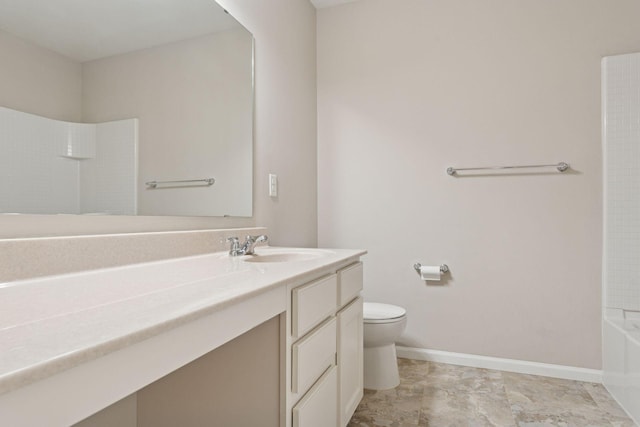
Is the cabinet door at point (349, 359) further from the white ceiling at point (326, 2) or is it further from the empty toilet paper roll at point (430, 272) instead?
the white ceiling at point (326, 2)

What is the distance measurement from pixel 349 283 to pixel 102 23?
1.22 m

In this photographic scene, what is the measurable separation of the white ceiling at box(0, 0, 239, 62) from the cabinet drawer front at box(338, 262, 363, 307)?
1062mm

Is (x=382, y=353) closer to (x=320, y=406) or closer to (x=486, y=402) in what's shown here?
(x=486, y=402)

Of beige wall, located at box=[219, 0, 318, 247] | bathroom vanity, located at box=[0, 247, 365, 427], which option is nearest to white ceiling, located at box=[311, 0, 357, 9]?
beige wall, located at box=[219, 0, 318, 247]

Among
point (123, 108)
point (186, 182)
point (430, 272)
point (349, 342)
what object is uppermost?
point (123, 108)

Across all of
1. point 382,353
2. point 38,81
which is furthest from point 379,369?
point 38,81

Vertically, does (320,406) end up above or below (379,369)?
above

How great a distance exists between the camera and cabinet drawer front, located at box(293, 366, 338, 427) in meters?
1.05

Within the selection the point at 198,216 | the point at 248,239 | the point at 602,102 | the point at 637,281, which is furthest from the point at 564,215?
the point at 198,216

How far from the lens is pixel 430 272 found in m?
2.21

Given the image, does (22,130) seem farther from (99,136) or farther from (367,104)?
(367,104)

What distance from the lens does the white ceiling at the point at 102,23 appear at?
92cm

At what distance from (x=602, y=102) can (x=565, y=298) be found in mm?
1076

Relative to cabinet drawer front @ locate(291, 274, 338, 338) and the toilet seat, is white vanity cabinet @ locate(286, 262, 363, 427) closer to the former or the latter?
cabinet drawer front @ locate(291, 274, 338, 338)
